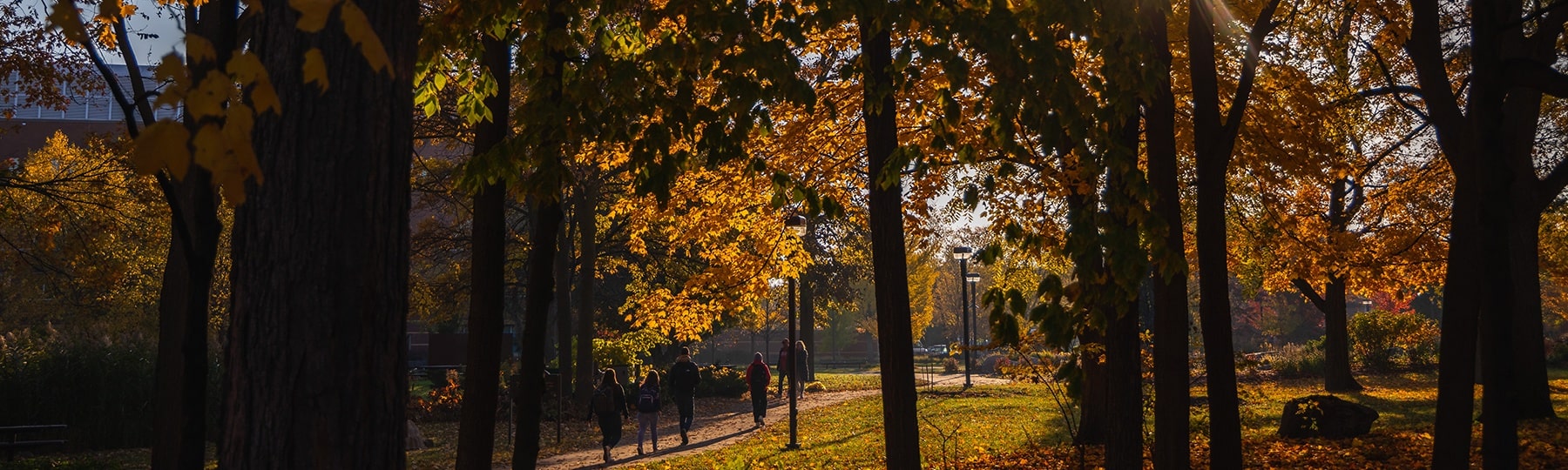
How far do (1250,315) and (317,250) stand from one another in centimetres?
7329

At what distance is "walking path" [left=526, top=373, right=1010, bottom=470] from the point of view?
1628 cm

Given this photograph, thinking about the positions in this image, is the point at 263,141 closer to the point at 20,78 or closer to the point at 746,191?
the point at 746,191

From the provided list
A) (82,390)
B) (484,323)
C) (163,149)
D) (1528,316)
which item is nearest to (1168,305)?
(484,323)

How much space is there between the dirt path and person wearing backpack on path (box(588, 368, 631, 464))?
0.33 metres

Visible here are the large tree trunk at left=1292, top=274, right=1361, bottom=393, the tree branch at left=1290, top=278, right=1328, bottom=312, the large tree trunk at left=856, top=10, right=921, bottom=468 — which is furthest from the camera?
the tree branch at left=1290, top=278, right=1328, bottom=312

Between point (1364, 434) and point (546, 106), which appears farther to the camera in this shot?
point (1364, 434)

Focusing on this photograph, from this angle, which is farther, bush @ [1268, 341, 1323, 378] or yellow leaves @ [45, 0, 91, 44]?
bush @ [1268, 341, 1323, 378]

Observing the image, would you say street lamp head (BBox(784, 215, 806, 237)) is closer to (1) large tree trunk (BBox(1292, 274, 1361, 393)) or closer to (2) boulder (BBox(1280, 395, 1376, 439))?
(2) boulder (BBox(1280, 395, 1376, 439))

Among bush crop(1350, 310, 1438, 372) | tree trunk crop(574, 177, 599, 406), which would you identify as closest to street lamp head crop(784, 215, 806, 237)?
tree trunk crop(574, 177, 599, 406)

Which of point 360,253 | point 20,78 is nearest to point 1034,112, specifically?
point 360,253

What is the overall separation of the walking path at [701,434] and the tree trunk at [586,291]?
5.21 feet

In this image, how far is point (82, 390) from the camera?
18.5 metres

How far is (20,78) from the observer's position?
48.1 feet

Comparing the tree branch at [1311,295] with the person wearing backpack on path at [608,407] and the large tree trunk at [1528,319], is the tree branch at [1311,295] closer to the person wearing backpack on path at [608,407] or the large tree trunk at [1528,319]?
the large tree trunk at [1528,319]
